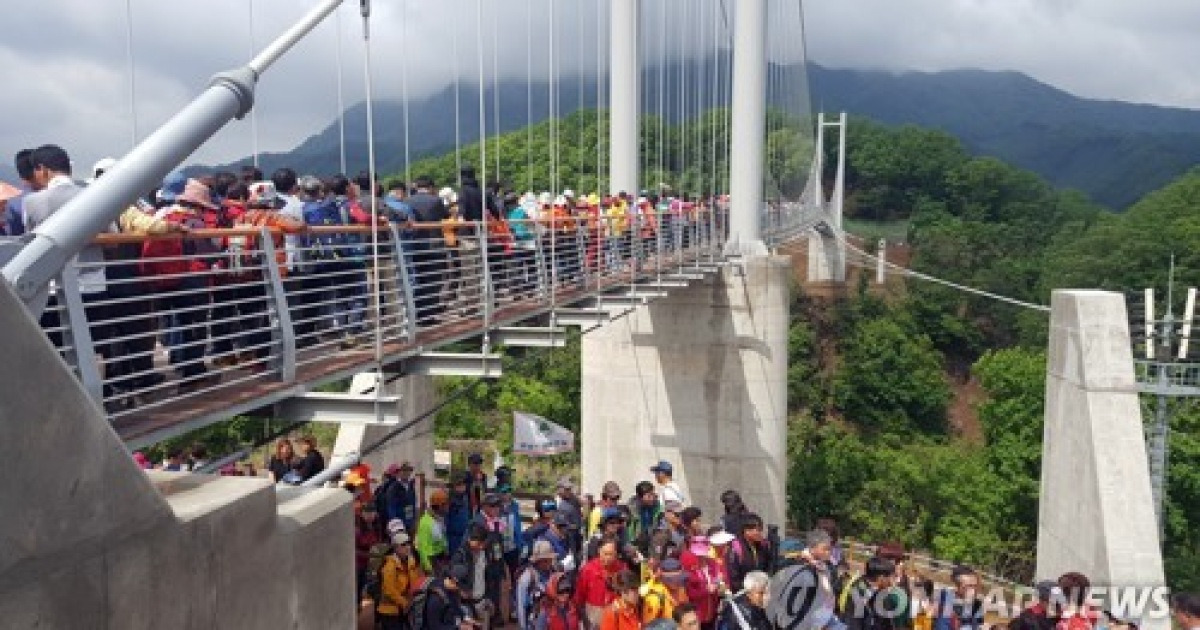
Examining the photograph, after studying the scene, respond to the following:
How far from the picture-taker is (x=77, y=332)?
127 inches

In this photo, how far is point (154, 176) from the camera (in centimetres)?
293

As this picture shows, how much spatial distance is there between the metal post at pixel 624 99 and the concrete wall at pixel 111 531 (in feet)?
40.6

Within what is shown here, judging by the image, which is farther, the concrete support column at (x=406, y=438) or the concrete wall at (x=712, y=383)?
the concrete wall at (x=712, y=383)

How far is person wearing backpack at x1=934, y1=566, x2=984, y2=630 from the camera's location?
541cm

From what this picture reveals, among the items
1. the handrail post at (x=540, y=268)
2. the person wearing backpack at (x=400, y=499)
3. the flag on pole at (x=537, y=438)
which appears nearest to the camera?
the person wearing backpack at (x=400, y=499)

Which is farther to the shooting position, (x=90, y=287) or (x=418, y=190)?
(x=418, y=190)

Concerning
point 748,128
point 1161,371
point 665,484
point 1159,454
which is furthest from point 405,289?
point 1159,454

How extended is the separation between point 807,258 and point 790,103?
40.3ft

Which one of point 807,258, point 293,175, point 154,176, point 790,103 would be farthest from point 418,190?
point 807,258

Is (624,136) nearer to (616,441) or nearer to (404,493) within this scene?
(616,441)

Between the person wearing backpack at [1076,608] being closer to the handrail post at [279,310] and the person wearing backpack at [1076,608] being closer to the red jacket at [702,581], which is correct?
the red jacket at [702,581]

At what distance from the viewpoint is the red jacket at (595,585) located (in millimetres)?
5043

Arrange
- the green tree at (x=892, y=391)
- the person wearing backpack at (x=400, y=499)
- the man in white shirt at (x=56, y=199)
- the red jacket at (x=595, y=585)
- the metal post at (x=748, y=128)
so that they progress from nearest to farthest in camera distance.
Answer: the man in white shirt at (x=56, y=199), the red jacket at (x=595, y=585), the person wearing backpack at (x=400, y=499), the metal post at (x=748, y=128), the green tree at (x=892, y=391)

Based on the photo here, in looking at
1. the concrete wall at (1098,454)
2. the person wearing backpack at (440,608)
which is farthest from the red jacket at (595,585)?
the concrete wall at (1098,454)
